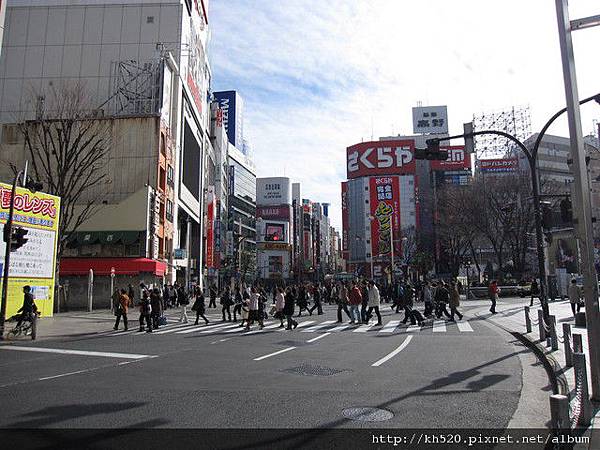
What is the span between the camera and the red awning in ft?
108

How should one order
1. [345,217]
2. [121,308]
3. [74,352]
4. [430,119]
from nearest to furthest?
[74,352], [121,308], [430,119], [345,217]

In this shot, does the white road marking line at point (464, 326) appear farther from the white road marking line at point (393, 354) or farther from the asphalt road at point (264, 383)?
the white road marking line at point (393, 354)

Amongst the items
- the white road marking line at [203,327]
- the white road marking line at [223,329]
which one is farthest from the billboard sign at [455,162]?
the white road marking line at [223,329]

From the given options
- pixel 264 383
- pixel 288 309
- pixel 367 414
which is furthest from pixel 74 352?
pixel 367 414

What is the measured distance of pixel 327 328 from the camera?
17766mm

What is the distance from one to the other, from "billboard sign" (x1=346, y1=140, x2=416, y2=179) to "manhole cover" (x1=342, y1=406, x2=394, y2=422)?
108m

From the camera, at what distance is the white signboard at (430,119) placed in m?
113

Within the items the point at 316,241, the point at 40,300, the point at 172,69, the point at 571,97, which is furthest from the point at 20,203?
the point at 316,241

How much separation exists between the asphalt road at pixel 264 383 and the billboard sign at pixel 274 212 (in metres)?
112

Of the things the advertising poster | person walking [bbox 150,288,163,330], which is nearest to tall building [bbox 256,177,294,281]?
the advertising poster

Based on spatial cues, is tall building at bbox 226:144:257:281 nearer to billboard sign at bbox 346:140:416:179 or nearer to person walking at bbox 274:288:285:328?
billboard sign at bbox 346:140:416:179

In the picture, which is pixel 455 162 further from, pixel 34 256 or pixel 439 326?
pixel 34 256

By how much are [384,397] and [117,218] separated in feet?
104

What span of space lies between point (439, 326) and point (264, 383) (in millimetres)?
11231
